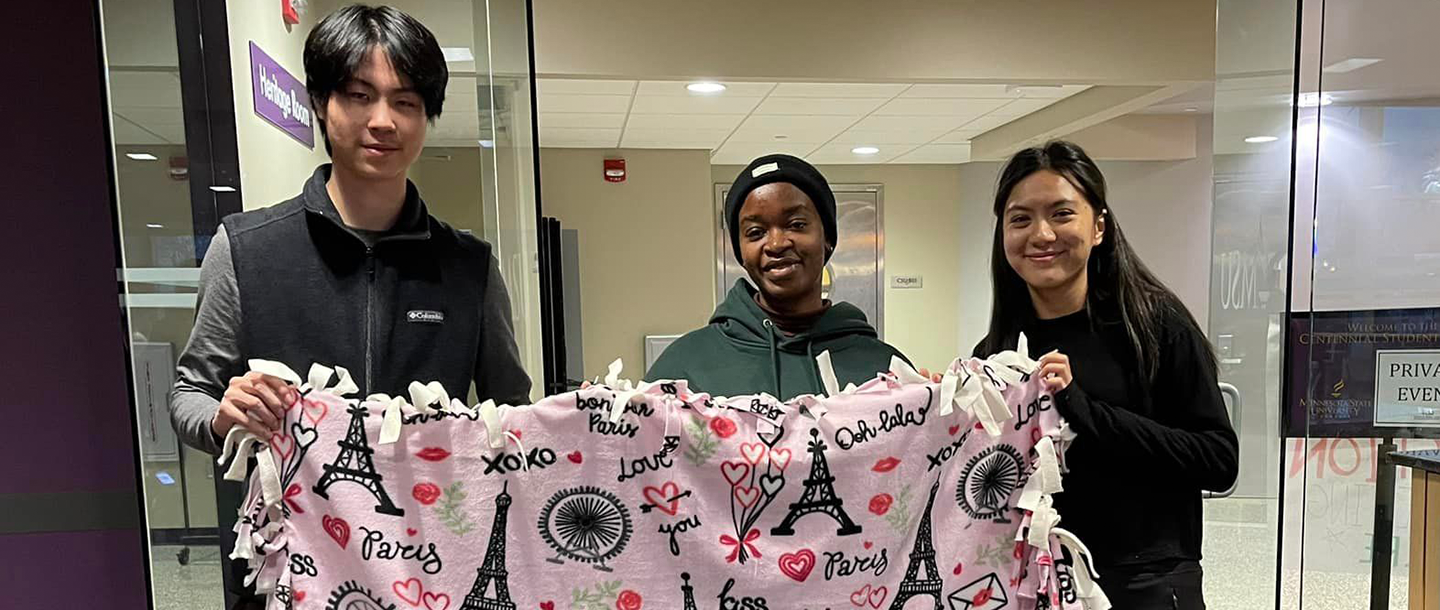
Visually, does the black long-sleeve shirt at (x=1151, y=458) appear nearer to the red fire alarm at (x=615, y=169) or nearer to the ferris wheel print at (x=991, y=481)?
the ferris wheel print at (x=991, y=481)

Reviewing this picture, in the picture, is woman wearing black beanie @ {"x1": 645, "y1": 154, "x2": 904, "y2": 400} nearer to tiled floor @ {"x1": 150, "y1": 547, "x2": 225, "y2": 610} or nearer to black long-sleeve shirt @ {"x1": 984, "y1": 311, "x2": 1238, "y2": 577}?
black long-sleeve shirt @ {"x1": 984, "y1": 311, "x2": 1238, "y2": 577}

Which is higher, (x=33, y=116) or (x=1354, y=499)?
(x=33, y=116)

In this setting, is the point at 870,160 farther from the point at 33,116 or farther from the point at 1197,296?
the point at 33,116

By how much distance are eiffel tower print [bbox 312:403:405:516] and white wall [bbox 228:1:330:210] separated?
0.88 metres

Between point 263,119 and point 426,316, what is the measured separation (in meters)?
0.97

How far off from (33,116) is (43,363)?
0.51 metres

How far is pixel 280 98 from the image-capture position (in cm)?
189

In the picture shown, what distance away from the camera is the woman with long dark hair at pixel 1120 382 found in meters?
1.21

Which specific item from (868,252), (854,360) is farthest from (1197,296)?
(854,360)

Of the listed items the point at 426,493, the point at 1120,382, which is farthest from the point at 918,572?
the point at 426,493

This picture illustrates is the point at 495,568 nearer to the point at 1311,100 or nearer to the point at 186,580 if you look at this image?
the point at 186,580

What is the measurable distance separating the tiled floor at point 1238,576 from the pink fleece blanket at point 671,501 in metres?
0.66

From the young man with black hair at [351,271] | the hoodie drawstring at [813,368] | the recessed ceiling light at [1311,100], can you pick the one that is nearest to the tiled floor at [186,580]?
the young man with black hair at [351,271]

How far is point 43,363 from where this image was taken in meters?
1.55
